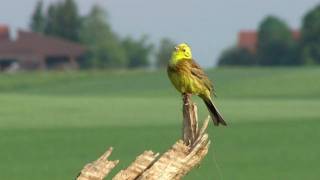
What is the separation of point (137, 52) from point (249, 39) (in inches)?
585

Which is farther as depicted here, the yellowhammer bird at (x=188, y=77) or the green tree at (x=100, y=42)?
the green tree at (x=100, y=42)

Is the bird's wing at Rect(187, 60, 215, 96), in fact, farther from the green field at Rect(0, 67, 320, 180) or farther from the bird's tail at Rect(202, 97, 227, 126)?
the green field at Rect(0, 67, 320, 180)

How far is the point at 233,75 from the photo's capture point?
88.2 meters

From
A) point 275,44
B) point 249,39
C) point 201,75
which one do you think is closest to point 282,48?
point 275,44

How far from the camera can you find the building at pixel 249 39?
14875 centimetres

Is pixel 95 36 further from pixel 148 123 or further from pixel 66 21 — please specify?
pixel 148 123

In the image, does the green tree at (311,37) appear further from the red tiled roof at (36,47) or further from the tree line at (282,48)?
the red tiled roof at (36,47)

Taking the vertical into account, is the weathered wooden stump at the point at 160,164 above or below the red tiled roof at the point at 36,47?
above

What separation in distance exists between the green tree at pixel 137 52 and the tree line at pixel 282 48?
50.3 ft

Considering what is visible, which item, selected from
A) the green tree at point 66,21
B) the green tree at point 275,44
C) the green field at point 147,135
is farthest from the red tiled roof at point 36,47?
the green field at point 147,135

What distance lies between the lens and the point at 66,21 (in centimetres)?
17275

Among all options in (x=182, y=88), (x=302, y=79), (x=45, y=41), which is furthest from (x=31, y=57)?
(x=182, y=88)

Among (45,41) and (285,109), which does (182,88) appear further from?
(45,41)

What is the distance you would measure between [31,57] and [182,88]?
150 meters
